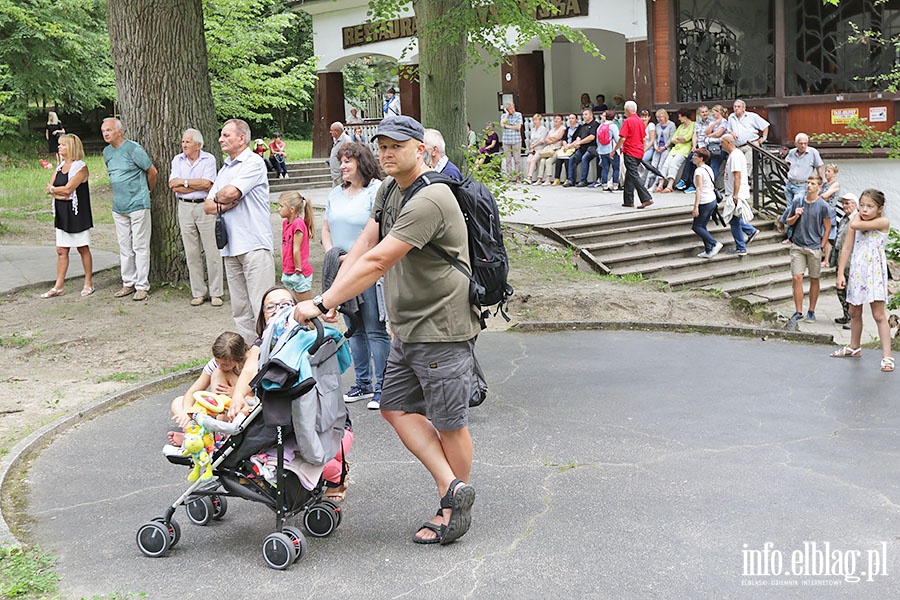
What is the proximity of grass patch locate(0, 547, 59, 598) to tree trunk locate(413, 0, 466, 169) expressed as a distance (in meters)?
8.92

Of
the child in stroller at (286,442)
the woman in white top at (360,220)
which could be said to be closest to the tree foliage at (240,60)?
the woman in white top at (360,220)

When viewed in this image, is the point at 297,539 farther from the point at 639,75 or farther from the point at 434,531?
the point at 639,75

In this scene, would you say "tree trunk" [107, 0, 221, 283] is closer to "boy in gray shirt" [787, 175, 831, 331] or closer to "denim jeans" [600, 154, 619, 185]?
"boy in gray shirt" [787, 175, 831, 331]

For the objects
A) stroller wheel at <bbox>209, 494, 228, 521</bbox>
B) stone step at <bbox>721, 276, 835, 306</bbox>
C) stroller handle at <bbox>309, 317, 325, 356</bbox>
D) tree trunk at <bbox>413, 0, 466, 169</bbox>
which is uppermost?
tree trunk at <bbox>413, 0, 466, 169</bbox>

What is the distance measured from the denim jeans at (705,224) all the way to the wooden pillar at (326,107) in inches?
623

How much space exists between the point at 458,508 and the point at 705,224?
12.2 m

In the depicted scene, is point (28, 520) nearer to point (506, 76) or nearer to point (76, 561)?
point (76, 561)

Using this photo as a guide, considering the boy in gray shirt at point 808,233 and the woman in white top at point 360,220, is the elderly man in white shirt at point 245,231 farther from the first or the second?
the boy in gray shirt at point 808,233

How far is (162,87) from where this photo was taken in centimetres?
1178

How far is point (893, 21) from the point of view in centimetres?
2034

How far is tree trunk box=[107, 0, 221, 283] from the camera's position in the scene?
11688 mm

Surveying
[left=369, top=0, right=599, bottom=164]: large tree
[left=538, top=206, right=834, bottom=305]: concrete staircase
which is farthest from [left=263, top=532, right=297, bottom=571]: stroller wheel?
[left=538, top=206, right=834, bottom=305]: concrete staircase

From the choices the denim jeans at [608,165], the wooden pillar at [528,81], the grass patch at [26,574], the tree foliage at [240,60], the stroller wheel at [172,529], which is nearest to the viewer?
the grass patch at [26,574]

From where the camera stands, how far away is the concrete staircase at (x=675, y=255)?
15195mm
